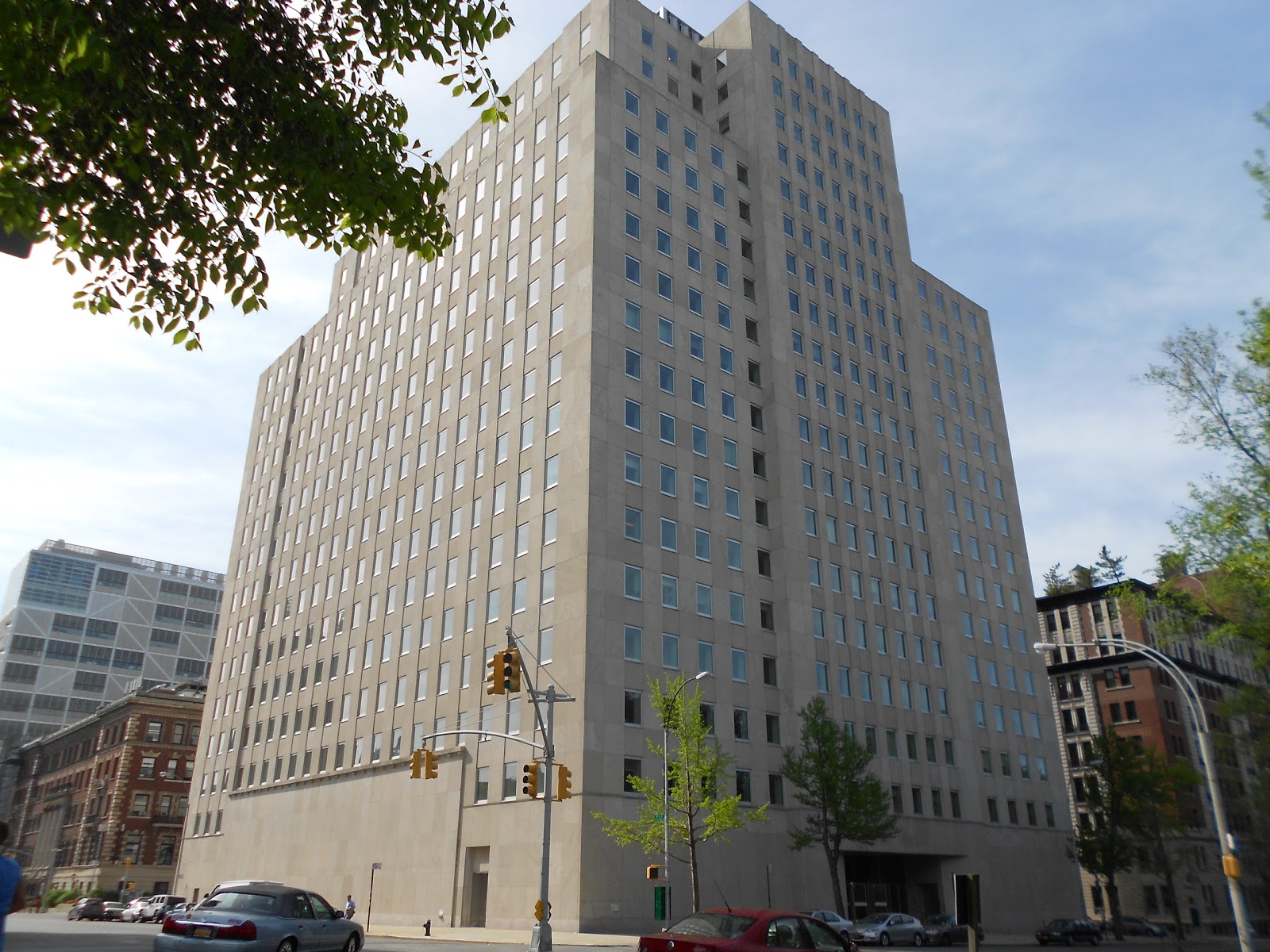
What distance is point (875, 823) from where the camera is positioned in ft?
160

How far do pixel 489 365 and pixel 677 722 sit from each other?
28721 mm

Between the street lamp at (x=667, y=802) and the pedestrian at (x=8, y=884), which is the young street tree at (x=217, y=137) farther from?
the street lamp at (x=667, y=802)

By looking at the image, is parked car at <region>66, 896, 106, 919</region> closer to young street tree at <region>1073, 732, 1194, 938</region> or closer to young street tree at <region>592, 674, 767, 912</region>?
young street tree at <region>592, 674, 767, 912</region>

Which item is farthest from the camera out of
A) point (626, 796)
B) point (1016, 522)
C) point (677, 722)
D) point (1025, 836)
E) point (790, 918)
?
point (1016, 522)

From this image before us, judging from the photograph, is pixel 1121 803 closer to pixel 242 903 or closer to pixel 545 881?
pixel 545 881

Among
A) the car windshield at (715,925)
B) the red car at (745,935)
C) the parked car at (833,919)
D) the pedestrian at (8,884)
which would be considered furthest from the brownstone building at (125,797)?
the pedestrian at (8,884)

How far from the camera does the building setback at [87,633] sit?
135 metres

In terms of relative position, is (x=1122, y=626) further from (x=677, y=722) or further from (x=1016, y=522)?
(x=677, y=722)

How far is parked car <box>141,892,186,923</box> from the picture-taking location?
57281mm

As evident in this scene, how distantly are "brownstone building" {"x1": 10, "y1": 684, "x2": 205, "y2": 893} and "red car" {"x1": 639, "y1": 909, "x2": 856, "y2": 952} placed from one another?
9244 centimetres

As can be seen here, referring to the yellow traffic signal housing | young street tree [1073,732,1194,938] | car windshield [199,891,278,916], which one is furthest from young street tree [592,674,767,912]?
young street tree [1073,732,1194,938]

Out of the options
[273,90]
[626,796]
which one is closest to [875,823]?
[626,796]

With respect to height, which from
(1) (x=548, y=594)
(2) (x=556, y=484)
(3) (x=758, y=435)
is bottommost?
(1) (x=548, y=594)

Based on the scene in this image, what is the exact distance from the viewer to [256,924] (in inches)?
669
